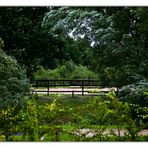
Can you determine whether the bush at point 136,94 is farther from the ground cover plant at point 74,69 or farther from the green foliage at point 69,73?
the green foliage at point 69,73

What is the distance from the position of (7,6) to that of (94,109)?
62.6 inches

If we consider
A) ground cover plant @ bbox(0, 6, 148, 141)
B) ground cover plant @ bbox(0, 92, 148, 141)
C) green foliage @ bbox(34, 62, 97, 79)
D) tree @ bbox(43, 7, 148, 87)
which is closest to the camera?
ground cover plant @ bbox(0, 92, 148, 141)

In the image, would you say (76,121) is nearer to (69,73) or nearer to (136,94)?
(69,73)

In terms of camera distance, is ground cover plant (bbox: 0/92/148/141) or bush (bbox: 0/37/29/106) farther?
bush (bbox: 0/37/29/106)

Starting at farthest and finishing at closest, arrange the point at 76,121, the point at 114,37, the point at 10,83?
the point at 114,37, the point at 10,83, the point at 76,121

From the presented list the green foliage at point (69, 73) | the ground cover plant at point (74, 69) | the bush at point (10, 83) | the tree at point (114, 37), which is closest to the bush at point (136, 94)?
the ground cover plant at point (74, 69)

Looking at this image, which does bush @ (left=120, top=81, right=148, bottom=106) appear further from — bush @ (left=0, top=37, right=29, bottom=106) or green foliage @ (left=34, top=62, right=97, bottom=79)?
bush @ (left=0, top=37, right=29, bottom=106)

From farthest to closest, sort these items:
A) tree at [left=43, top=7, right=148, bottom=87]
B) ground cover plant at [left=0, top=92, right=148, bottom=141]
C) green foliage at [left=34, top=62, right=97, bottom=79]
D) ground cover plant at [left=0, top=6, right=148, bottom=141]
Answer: tree at [left=43, top=7, right=148, bottom=87]
green foliage at [left=34, top=62, right=97, bottom=79]
ground cover plant at [left=0, top=6, right=148, bottom=141]
ground cover plant at [left=0, top=92, right=148, bottom=141]

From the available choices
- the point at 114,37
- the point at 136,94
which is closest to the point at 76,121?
the point at 136,94

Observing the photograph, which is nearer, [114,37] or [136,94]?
[136,94]

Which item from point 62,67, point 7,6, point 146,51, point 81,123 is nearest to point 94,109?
point 81,123

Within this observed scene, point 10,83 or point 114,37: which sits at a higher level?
point 114,37

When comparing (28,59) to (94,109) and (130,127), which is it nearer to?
(94,109)

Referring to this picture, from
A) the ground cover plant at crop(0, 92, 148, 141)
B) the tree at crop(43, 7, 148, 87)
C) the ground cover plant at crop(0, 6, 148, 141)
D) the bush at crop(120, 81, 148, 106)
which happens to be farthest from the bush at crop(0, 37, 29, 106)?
the bush at crop(120, 81, 148, 106)
